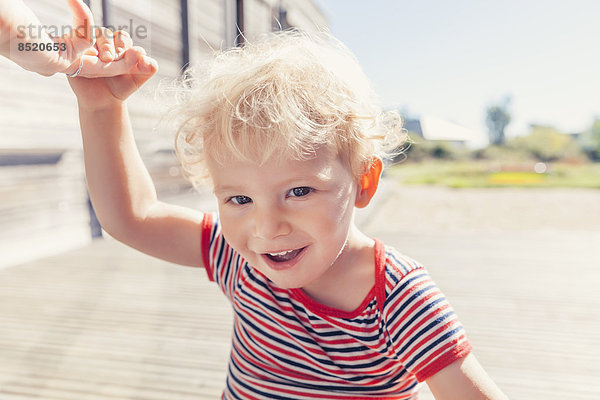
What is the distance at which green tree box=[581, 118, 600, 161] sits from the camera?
3009 cm

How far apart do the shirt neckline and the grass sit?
2094 centimetres

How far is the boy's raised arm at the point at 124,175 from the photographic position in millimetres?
1053

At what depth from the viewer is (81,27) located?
2.76ft

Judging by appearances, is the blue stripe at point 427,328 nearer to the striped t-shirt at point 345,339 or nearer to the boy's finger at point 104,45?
the striped t-shirt at point 345,339

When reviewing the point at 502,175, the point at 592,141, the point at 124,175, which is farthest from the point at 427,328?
the point at 592,141

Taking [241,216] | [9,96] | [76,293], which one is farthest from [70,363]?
[9,96]

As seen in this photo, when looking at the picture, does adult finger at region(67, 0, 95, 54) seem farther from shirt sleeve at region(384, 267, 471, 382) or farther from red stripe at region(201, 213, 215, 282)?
shirt sleeve at region(384, 267, 471, 382)

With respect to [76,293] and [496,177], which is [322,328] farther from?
[496,177]

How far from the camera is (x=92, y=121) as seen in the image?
3.58 feet

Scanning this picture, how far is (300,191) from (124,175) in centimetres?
47

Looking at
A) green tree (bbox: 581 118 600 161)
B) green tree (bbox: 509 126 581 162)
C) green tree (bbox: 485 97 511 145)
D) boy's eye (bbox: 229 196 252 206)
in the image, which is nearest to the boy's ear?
boy's eye (bbox: 229 196 252 206)

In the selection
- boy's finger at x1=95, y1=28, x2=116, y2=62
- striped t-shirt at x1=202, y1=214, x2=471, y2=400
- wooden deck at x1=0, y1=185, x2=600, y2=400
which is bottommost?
wooden deck at x1=0, y1=185, x2=600, y2=400

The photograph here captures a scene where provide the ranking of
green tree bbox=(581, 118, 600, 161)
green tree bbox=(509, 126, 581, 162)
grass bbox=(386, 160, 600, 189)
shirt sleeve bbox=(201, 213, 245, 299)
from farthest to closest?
green tree bbox=(509, 126, 581, 162)
green tree bbox=(581, 118, 600, 161)
grass bbox=(386, 160, 600, 189)
shirt sleeve bbox=(201, 213, 245, 299)

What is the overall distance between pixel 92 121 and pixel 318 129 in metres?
0.52
